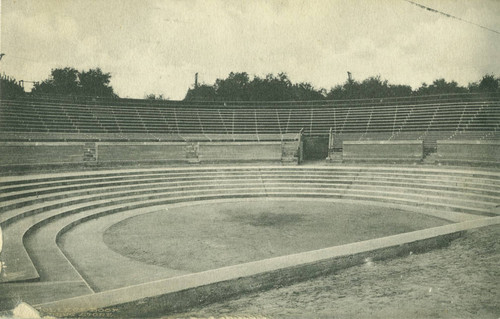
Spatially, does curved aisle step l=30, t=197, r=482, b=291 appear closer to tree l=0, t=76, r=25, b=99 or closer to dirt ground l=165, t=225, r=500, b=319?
dirt ground l=165, t=225, r=500, b=319

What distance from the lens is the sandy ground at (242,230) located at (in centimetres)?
700

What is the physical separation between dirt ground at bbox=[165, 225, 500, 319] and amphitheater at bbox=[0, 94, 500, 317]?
Answer: 0.80ft

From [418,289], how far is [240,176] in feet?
36.9

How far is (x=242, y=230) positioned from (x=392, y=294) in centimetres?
473

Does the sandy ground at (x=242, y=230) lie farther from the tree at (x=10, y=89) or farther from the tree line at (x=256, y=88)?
the tree line at (x=256, y=88)

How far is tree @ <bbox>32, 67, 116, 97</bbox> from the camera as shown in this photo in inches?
1407

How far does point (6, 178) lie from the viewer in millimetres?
10625

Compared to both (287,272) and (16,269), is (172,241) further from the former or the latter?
(287,272)

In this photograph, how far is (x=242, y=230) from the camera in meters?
8.80

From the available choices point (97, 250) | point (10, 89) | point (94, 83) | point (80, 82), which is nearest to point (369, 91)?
point (94, 83)

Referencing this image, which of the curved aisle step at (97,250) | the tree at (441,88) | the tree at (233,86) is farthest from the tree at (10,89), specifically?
the tree at (441,88)

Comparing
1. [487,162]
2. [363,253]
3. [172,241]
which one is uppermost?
[487,162]

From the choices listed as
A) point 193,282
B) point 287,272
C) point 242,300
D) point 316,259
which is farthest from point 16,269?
point 316,259

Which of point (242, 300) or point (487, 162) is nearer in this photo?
point (242, 300)
